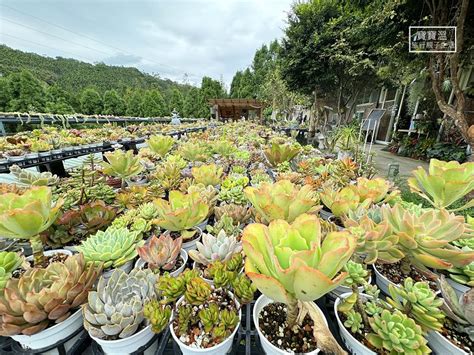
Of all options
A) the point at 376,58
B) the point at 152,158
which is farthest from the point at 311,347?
the point at 376,58

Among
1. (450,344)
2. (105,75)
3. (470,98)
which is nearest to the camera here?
(450,344)

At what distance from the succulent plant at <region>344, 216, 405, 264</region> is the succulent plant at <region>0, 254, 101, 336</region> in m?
0.76

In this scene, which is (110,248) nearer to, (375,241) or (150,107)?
(375,241)

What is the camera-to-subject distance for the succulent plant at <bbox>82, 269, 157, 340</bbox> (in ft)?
1.59

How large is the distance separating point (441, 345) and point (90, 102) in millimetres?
18140

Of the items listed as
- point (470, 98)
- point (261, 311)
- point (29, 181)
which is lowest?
point (261, 311)

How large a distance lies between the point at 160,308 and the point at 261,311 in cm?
27

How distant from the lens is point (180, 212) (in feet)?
2.53

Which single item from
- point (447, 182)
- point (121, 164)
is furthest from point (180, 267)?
point (447, 182)

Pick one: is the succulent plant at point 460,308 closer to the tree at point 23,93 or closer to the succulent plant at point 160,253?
the succulent plant at point 160,253

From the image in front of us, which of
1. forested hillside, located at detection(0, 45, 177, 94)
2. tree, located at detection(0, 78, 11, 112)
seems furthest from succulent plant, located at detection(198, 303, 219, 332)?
forested hillside, located at detection(0, 45, 177, 94)

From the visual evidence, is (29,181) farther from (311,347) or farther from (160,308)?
(311,347)

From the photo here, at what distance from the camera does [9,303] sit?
0.48 m

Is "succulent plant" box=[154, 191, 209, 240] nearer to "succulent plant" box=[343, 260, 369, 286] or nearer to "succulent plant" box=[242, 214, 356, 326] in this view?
"succulent plant" box=[242, 214, 356, 326]
